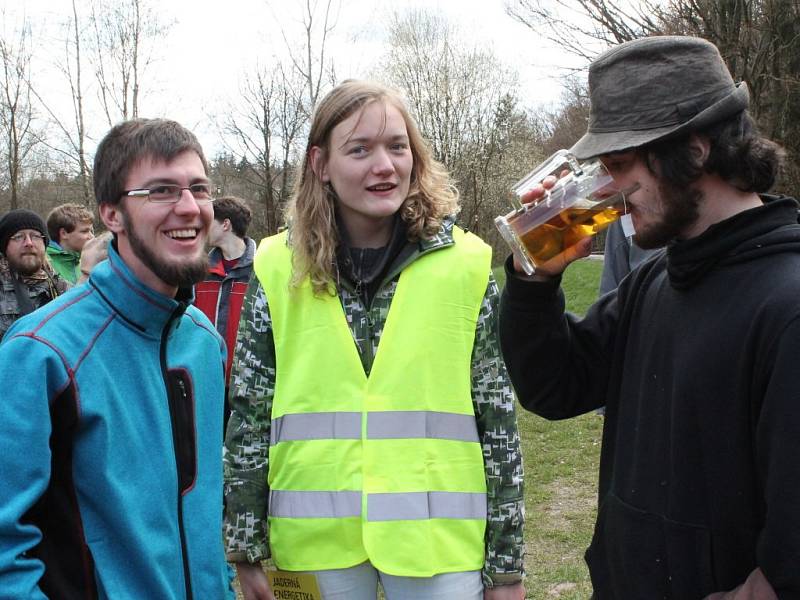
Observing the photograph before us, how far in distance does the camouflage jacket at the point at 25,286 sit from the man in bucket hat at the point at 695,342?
468 centimetres

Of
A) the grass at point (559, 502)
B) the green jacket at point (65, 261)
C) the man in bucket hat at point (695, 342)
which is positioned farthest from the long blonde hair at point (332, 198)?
the green jacket at point (65, 261)

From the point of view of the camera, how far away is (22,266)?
568cm

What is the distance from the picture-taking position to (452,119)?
3406 centimetres

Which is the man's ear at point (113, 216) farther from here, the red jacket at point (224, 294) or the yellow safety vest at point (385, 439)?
the red jacket at point (224, 294)

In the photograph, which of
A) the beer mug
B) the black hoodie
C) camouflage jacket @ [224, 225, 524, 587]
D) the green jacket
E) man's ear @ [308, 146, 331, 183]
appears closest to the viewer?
the black hoodie

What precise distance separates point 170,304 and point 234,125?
86.9ft

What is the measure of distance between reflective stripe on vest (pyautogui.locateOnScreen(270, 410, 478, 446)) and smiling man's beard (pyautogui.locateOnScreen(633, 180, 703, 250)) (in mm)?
906

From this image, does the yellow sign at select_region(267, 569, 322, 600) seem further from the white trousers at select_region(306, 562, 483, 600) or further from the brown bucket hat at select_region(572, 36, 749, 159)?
the brown bucket hat at select_region(572, 36, 749, 159)

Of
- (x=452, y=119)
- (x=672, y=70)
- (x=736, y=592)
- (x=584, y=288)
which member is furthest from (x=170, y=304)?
(x=452, y=119)

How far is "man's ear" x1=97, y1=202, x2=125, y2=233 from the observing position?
2141 mm

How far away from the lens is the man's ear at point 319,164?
102 inches

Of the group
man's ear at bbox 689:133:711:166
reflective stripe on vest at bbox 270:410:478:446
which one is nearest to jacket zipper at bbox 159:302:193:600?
reflective stripe on vest at bbox 270:410:478:446

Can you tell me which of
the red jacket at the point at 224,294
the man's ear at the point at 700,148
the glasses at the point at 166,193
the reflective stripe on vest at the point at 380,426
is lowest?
the reflective stripe on vest at the point at 380,426

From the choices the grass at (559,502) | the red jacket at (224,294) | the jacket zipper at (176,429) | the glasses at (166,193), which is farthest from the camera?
the red jacket at (224,294)
